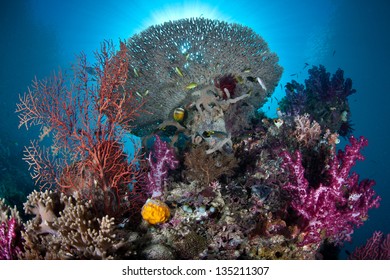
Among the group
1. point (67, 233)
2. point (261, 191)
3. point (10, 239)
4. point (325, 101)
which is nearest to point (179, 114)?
point (261, 191)

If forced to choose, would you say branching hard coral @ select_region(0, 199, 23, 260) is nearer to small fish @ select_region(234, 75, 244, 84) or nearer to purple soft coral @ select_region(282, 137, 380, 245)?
purple soft coral @ select_region(282, 137, 380, 245)

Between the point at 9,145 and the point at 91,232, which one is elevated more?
the point at 9,145

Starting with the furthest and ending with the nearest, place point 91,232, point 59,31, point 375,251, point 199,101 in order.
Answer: point 59,31 < point 199,101 < point 375,251 < point 91,232

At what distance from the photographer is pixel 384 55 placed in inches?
1772

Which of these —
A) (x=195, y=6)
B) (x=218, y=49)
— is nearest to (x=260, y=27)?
(x=195, y=6)

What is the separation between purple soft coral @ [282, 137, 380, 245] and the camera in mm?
3678

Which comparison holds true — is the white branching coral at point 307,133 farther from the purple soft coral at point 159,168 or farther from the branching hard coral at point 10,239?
the branching hard coral at point 10,239

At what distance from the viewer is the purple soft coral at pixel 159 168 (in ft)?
14.1

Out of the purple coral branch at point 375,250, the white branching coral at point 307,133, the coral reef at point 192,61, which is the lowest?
the purple coral branch at point 375,250

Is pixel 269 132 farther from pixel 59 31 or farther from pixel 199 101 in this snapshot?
pixel 59 31

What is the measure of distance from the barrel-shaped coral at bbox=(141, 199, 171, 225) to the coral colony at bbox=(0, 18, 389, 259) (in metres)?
0.02

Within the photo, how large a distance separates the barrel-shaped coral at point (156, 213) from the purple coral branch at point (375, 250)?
14.7ft

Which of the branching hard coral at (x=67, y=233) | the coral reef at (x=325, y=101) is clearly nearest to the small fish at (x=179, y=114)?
the branching hard coral at (x=67, y=233)

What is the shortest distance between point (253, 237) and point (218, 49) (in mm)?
4533
